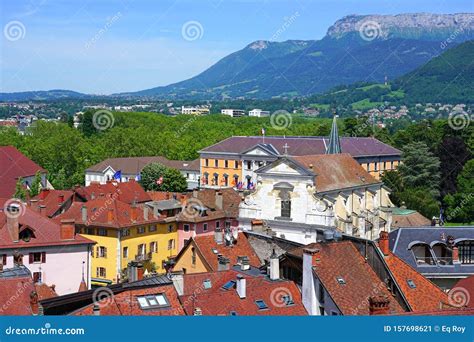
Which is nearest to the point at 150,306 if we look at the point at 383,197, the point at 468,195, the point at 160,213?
the point at 160,213

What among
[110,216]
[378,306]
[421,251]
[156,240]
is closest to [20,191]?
[156,240]

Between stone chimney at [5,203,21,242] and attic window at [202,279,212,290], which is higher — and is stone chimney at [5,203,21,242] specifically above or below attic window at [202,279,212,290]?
above

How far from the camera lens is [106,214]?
146 ft

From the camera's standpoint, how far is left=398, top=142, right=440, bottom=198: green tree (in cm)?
7444

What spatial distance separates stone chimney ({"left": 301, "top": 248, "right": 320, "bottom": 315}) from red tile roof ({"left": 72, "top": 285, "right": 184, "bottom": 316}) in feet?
15.5

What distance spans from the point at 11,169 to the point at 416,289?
179 feet

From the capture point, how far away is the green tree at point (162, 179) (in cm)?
7812

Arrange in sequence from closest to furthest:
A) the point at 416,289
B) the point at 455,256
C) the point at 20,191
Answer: the point at 416,289, the point at 455,256, the point at 20,191

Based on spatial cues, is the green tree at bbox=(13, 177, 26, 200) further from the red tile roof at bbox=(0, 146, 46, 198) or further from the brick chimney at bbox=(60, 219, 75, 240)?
the brick chimney at bbox=(60, 219, 75, 240)

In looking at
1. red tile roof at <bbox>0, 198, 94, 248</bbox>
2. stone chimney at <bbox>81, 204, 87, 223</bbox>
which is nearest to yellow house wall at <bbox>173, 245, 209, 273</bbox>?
red tile roof at <bbox>0, 198, 94, 248</bbox>

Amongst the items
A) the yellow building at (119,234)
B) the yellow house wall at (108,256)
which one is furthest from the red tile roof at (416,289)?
the yellow house wall at (108,256)

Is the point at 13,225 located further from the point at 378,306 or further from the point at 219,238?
the point at 378,306

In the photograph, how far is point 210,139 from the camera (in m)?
115

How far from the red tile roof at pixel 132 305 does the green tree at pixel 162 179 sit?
180 feet
